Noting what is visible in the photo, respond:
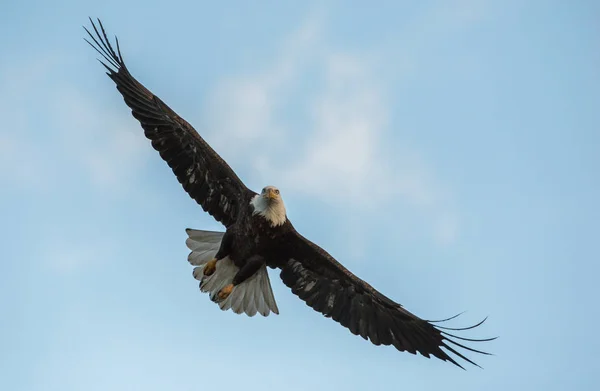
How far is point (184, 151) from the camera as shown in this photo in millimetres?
11883

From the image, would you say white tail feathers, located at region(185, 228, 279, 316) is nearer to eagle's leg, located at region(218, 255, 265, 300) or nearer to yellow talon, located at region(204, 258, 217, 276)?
eagle's leg, located at region(218, 255, 265, 300)

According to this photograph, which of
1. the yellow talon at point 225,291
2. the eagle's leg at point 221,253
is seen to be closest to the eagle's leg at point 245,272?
the yellow talon at point 225,291

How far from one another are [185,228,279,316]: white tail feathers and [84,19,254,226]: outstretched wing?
1.08 ft

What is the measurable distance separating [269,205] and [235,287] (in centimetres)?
137

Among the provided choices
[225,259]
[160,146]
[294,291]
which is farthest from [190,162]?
[294,291]

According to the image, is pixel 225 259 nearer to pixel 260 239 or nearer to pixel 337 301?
pixel 260 239

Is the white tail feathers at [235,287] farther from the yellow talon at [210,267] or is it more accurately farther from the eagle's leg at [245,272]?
the yellow talon at [210,267]

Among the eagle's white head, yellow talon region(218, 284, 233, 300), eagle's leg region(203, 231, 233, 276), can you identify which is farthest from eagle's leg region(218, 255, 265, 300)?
the eagle's white head

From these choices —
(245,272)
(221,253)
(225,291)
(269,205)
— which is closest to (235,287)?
(225,291)

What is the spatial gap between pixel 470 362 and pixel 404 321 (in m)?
1.06

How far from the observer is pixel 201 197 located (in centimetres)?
1196

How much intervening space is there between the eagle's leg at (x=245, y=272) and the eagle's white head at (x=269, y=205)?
1.83ft

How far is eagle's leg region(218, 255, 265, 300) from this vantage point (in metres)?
11.6

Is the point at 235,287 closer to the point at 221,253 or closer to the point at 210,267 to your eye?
the point at 210,267
